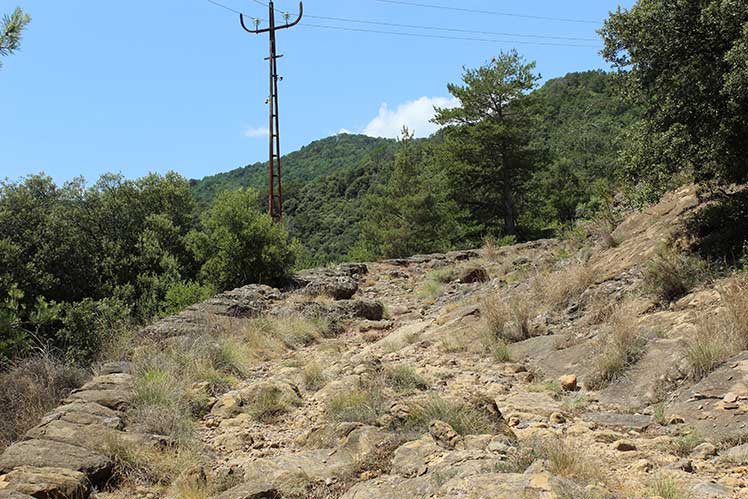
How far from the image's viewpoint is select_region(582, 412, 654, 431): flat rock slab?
4637mm

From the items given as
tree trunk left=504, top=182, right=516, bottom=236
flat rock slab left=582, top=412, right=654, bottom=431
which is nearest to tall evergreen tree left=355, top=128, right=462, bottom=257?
tree trunk left=504, top=182, right=516, bottom=236

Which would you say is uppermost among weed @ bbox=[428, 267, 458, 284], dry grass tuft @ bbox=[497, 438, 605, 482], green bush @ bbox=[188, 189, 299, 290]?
green bush @ bbox=[188, 189, 299, 290]

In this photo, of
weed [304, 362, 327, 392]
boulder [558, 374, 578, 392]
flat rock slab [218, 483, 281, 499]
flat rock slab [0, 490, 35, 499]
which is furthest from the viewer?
weed [304, 362, 327, 392]

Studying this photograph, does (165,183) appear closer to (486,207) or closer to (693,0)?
(486,207)

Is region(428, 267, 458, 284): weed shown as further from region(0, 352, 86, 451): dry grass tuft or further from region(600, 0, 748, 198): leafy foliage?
region(0, 352, 86, 451): dry grass tuft

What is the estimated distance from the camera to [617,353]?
5883 millimetres

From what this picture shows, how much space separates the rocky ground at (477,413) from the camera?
11.5ft

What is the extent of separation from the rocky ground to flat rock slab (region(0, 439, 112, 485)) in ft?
0.05

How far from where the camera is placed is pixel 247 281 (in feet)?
44.4

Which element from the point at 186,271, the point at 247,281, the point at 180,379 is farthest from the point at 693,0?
the point at 186,271

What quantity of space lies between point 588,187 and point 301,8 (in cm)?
2925

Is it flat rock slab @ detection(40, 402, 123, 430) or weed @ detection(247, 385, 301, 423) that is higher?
flat rock slab @ detection(40, 402, 123, 430)

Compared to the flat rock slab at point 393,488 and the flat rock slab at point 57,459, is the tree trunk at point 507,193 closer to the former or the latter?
the flat rock slab at point 393,488

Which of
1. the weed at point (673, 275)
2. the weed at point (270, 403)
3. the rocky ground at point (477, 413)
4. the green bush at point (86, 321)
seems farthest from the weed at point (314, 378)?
the green bush at point (86, 321)
